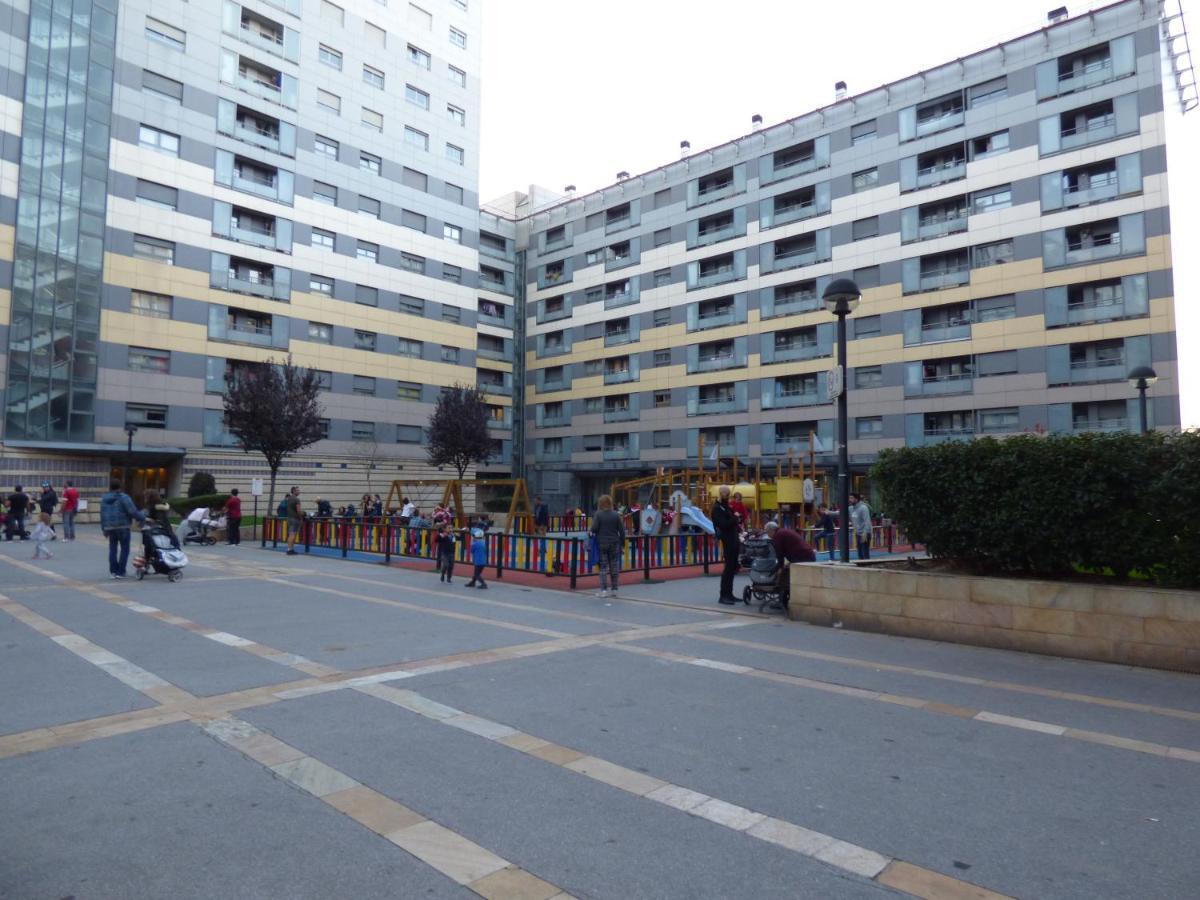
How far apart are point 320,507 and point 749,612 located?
75.4 ft

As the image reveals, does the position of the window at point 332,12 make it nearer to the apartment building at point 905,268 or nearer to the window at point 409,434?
the apartment building at point 905,268

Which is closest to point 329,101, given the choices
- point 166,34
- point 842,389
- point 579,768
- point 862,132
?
point 166,34

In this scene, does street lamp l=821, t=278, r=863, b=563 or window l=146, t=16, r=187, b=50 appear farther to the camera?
window l=146, t=16, r=187, b=50

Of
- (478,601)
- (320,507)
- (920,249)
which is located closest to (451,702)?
(478,601)

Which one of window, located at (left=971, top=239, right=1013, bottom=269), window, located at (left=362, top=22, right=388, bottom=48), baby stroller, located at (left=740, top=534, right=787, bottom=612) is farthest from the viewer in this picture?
window, located at (left=362, top=22, right=388, bottom=48)

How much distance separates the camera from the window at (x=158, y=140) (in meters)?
33.0

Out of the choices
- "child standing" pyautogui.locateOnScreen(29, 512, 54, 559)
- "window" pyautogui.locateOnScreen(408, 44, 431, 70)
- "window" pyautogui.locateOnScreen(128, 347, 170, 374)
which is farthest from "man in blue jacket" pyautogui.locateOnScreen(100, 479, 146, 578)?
"window" pyautogui.locateOnScreen(408, 44, 431, 70)

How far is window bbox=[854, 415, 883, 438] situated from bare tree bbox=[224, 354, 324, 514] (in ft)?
84.2

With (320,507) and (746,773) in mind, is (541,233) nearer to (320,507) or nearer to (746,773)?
(320,507)

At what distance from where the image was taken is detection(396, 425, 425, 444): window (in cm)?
4262

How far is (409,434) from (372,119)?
1753 centimetres

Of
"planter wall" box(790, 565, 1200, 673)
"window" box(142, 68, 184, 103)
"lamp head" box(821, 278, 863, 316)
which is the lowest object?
"planter wall" box(790, 565, 1200, 673)

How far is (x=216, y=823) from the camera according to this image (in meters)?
3.44

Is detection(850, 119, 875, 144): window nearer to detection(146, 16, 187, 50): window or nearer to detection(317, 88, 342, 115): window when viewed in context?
detection(317, 88, 342, 115): window
